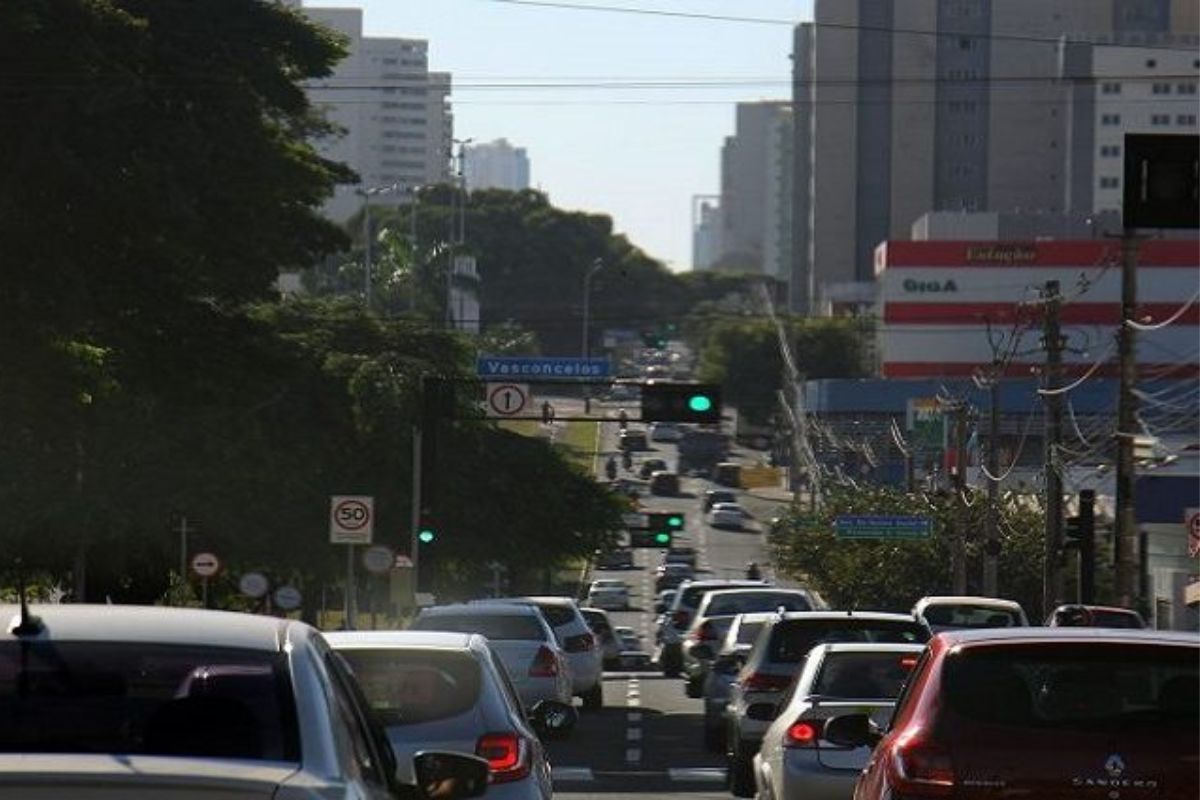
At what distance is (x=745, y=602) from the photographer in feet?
123

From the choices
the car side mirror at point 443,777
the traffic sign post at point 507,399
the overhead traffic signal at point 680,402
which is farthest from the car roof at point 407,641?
the traffic sign post at point 507,399

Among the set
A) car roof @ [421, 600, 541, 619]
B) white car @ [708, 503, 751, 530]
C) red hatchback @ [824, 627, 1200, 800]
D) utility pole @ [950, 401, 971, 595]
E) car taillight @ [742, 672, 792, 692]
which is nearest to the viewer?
red hatchback @ [824, 627, 1200, 800]

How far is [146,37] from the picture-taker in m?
46.7

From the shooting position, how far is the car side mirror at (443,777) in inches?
357

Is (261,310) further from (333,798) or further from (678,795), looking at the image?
(333,798)

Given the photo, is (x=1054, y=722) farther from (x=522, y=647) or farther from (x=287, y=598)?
(x=287, y=598)

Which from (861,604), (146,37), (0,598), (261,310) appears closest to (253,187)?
(146,37)

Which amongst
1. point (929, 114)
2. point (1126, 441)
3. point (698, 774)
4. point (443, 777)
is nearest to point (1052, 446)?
point (1126, 441)

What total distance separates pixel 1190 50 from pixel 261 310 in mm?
126401

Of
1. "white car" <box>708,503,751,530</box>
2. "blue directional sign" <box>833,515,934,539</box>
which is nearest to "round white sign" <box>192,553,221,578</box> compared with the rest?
"blue directional sign" <box>833,515,934,539</box>

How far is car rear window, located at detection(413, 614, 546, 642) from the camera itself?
2605 cm

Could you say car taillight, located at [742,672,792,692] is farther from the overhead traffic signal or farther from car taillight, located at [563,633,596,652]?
the overhead traffic signal

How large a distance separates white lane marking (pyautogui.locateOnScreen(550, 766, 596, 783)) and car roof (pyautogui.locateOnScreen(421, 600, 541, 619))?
1582 millimetres

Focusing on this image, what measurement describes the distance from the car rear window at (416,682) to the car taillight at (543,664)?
11982mm
